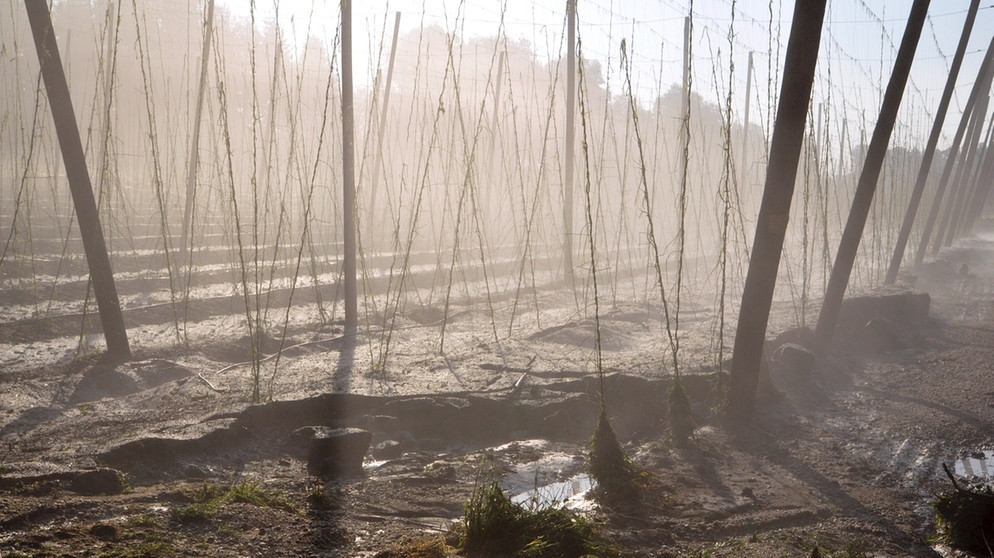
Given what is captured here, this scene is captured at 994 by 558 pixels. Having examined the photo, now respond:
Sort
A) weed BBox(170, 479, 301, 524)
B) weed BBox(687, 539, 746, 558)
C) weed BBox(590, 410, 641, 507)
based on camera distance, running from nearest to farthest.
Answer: weed BBox(170, 479, 301, 524), weed BBox(687, 539, 746, 558), weed BBox(590, 410, 641, 507)

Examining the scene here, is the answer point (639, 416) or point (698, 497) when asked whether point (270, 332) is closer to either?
point (639, 416)

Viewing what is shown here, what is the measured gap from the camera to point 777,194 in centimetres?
309

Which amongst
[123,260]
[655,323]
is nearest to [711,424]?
[655,323]

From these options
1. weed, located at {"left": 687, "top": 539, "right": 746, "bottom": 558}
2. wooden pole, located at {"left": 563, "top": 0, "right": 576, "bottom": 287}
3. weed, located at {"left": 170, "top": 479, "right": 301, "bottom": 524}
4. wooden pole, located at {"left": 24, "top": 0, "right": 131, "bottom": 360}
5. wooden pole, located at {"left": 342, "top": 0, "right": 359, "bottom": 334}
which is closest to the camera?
weed, located at {"left": 170, "top": 479, "right": 301, "bottom": 524}

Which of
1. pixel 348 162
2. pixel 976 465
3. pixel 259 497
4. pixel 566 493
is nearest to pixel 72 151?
pixel 348 162

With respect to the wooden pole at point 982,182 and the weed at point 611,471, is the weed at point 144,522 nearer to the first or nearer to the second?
the weed at point 611,471

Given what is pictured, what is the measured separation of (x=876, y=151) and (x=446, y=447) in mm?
3061

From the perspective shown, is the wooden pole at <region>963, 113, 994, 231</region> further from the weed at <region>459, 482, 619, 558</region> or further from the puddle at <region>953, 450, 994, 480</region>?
the weed at <region>459, 482, 619, 558</region>

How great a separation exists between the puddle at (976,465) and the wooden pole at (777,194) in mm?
843

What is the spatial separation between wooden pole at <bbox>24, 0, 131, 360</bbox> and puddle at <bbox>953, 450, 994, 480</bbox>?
3849mm

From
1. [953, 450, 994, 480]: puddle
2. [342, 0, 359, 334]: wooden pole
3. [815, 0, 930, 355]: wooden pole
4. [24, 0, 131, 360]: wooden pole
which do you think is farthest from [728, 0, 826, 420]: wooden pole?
[24, 0, 131, 360]: wooden pole

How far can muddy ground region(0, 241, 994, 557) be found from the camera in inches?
79.6

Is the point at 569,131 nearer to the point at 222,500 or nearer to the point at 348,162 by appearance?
the point at 348,162

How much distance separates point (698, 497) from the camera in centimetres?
254
